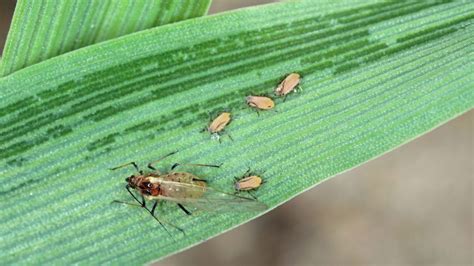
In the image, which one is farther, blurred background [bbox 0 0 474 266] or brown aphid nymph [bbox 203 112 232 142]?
blurred background [bbox 0 0 474 266]

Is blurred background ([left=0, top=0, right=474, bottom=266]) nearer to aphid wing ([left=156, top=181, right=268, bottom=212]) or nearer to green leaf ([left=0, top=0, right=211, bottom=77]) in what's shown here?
aphid wing ([left=156, top=181, right=268, bottom=212])

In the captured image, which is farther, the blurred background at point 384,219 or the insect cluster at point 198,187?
the blurred background at point 384,219

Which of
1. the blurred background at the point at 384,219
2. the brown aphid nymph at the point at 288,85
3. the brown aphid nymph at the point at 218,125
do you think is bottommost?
the blurred background at the point at 384,219

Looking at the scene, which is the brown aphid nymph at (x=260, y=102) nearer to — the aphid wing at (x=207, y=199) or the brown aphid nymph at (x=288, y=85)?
the brown aphid nymph at (x=288, y=85)

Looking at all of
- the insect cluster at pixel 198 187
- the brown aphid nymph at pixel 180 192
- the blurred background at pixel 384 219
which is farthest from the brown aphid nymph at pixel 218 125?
the blurred background at pixel 384 219

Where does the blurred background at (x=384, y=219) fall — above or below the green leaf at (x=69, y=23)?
below

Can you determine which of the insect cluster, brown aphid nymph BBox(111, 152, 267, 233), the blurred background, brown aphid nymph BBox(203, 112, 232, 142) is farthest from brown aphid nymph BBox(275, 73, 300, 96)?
the blurred background

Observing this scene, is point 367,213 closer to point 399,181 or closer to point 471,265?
point 399,181
